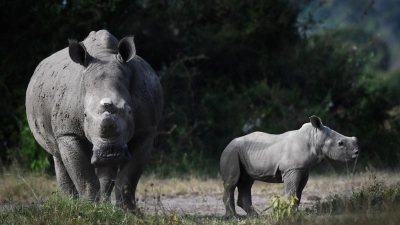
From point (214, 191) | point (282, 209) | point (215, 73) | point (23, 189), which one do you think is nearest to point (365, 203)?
point (282, 209)

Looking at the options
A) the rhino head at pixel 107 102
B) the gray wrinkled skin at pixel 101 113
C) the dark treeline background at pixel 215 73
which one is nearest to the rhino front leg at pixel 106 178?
the gray wrinkled skin at pixel 101 113

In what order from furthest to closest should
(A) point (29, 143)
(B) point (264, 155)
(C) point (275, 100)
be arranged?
(C) point (275, 100), (A) point (29, 143), (B) point (264, 155)

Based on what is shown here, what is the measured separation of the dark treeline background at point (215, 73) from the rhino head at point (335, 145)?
5.77m

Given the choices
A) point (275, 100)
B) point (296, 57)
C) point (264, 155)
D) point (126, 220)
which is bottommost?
point (126, 220)

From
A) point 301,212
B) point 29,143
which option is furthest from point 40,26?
point 301,212

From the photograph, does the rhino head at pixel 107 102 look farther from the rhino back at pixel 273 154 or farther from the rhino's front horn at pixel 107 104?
the rhino back at pixel 273 154

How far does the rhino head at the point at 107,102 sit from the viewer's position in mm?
7062

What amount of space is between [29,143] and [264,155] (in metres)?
6.78

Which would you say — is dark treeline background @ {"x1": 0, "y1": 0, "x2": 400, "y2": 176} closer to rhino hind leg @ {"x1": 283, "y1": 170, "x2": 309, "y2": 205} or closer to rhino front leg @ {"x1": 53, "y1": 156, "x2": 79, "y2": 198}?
rhino front leg @ {"x1": 53, "y1": 156, "x2": 79, "y2": 198}

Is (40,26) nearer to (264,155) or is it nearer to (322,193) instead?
(322,193)

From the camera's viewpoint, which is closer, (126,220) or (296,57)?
(126,220)

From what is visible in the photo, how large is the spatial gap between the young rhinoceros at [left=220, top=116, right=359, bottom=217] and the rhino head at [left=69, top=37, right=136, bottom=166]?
1.54 metres

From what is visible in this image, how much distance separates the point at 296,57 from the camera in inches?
688

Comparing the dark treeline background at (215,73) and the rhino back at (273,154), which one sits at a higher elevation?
the dark treeline background at (215,73)
